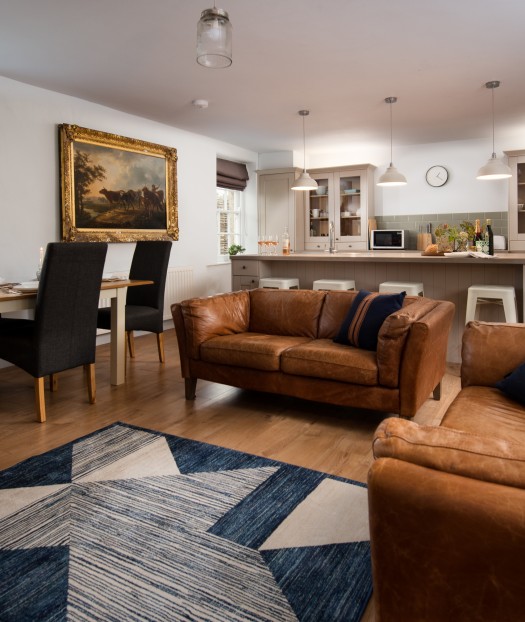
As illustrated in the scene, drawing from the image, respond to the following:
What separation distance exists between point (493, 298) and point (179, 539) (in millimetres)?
3286

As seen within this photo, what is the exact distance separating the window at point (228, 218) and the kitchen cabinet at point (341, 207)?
108 centimetres

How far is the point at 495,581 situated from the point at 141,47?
13.0 feet

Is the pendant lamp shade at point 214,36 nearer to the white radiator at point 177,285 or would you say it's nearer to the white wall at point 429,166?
the white radiator at point 177,285

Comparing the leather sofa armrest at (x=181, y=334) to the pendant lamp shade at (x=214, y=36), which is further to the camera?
the leather sofa armrest at (x=181, y=334)

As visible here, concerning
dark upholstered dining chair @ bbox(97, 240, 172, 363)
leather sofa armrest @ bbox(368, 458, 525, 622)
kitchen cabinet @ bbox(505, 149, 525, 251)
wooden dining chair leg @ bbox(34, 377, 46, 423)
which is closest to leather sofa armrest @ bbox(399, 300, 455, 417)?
leather sofa armrest @ bbox(368, 458, 525, 622)

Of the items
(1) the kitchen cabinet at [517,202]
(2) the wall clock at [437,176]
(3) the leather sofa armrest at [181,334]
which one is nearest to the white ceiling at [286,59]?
(1) the kitchen cabinet at [517,202]

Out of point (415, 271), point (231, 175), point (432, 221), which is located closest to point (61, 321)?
point (415, 271)

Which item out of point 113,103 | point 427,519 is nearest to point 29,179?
point 113,103

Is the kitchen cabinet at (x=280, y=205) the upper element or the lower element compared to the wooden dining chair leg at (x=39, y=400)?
upper

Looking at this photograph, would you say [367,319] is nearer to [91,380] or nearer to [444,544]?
[91,380]

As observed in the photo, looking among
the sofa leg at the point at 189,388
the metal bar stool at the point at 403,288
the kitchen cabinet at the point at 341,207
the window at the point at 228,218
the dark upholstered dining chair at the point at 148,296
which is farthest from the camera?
the window at the point at 228,218

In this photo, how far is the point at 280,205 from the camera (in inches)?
311

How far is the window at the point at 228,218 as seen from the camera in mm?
7707

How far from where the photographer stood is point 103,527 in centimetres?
197
